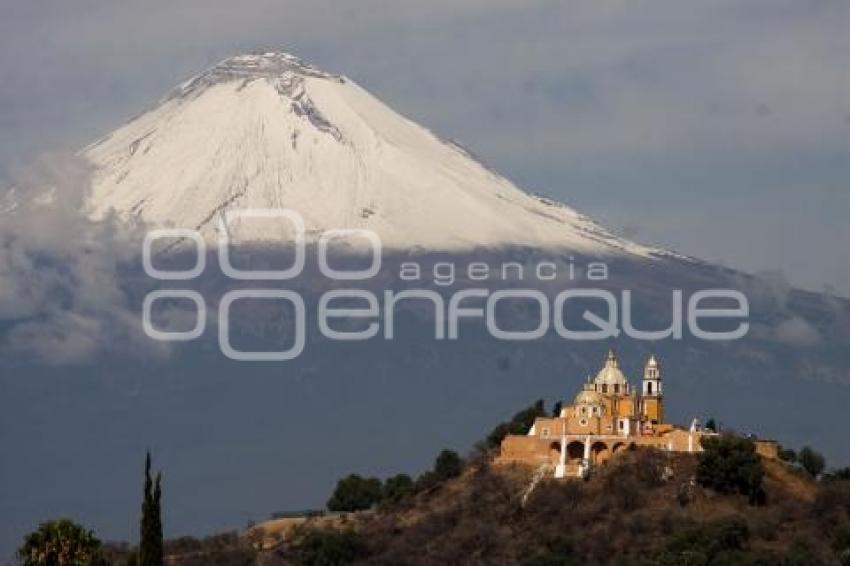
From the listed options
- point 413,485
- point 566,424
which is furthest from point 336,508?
point 566,424

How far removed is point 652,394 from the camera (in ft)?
411

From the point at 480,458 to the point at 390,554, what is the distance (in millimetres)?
6808

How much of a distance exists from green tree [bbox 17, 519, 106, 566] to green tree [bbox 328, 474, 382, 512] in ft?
146

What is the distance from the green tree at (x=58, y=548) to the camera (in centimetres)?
9019

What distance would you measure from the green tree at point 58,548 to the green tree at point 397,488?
1539 inches

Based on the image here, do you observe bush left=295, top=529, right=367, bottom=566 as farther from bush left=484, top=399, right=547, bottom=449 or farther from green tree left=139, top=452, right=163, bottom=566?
green tree left=139, top=452, right=163, bottom=566

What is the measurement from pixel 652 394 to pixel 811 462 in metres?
7.53

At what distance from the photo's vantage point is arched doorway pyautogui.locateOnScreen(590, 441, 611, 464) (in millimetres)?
121688

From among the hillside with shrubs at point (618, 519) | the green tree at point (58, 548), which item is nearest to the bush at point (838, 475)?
the hillside with shrubs at point (618, 519)

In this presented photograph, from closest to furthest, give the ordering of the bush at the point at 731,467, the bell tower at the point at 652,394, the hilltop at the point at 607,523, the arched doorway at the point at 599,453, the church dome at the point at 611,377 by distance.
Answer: the hilltop at the point at 607,523, the bush at the point at 731,467, the arched doorway at the point at 599,453, the church dome at the point at 611,377, the bell tower at the point at 652,394

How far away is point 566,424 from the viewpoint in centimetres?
12194

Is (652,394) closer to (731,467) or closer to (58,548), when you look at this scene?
(731,467)

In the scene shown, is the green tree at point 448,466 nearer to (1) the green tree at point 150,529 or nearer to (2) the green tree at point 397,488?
(2) the green tree at point 397,488

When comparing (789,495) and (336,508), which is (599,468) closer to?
(789,495)
